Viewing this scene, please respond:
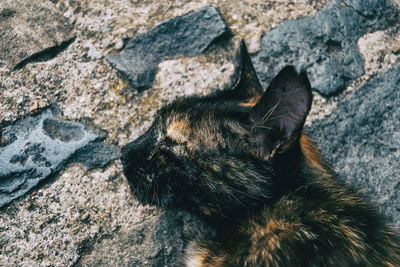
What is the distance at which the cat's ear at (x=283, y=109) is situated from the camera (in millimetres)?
1497

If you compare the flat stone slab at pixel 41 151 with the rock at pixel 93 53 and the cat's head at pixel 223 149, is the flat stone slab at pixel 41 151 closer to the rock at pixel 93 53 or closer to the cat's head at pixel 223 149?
the cat's head at pixel 223 149

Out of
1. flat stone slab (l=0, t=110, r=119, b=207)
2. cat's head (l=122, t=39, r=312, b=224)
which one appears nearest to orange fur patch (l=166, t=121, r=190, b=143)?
cat's head (l=122, t=39, r=312, b=224)

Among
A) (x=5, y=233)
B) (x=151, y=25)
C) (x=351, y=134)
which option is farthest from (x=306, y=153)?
(x=5, y=233)

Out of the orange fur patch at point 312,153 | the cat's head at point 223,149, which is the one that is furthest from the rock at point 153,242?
the orange fur patch at point 312,153

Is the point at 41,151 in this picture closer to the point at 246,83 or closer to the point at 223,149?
the point at 223,149

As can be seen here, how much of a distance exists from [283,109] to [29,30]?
1766 mm

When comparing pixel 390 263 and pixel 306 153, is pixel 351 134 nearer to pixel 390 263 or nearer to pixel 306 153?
pixel 306 153

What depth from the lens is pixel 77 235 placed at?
2.05m

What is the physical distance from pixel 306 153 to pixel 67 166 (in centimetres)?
138

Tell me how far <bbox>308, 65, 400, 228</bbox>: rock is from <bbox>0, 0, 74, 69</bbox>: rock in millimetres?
1765

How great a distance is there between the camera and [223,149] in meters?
1.85

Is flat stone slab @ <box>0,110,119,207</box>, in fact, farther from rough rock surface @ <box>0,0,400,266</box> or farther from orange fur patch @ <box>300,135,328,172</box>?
orange fur patch @ <box>300,135,328,172</box>

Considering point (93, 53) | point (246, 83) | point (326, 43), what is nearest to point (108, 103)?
point (93, 53)

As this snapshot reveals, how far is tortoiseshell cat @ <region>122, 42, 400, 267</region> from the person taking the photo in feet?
5.64
